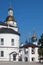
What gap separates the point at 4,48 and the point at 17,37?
443 centimetres

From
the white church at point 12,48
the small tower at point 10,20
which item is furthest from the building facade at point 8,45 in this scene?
the small tower at point 10,20

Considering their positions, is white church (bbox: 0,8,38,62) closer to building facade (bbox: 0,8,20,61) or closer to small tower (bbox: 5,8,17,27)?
building facade (bbox: 0,8,20,61)

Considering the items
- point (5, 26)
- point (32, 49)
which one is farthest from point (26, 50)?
point (5, 26)

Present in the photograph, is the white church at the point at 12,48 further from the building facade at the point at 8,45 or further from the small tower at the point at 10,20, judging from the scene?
the small tower at the point at 10,20

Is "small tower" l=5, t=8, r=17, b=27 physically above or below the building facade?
above

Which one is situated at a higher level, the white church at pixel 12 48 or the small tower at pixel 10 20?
the small tower at pixel 10 20

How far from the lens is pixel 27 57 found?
2343 inches

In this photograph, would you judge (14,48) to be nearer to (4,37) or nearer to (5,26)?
(4,37)

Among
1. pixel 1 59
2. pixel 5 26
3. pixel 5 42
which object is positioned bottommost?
pixel 1 59

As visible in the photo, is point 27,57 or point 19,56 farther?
point 19,56

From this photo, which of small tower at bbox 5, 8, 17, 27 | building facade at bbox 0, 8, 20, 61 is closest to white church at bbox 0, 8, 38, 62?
building facade at bbox 0, 8, 20, 61

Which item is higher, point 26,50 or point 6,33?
point 6,33

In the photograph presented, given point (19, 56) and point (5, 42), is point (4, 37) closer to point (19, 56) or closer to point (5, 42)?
point (5, 42)

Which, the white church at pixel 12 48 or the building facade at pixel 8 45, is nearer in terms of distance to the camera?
the white church at pixel 12 48
